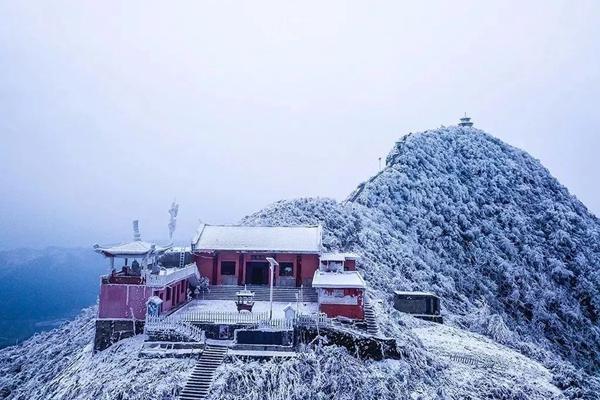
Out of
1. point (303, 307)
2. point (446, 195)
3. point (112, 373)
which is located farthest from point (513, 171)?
point (112, 373)

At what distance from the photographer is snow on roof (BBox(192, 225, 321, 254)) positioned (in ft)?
125

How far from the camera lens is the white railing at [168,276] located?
93.2 feet

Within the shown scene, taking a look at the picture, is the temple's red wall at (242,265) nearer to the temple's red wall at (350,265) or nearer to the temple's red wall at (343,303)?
the temple's red wall at (350,265)

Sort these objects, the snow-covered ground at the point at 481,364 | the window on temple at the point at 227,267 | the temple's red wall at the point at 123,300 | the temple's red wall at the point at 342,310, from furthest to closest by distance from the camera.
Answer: the window on temple at the point at 227,267, the temple's red wall at the point at 342,310, the snow-covered ground at the point at 481,364, the temple's red wall at the point at 123,300

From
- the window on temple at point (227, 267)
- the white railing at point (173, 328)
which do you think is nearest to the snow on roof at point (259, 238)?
the window on temple at point (227, 267)

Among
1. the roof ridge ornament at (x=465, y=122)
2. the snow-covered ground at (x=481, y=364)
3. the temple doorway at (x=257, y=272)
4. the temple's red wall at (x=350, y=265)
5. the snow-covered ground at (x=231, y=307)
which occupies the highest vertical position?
the roof ridge ornament at (x=465, y=122)

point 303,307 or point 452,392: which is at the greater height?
point 303,307

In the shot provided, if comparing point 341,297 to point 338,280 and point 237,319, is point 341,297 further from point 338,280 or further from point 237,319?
point 237,319

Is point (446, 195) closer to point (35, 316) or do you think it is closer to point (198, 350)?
point (198, 350)

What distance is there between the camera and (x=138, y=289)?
92.5 ft

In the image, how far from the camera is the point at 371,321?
3008 centimetres

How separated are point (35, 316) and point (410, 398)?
14332cm

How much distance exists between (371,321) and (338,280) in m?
3.41

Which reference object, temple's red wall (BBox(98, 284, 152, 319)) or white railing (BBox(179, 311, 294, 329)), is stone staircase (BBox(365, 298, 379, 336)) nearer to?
white railing (BBox(179, 311, 294, 329))
